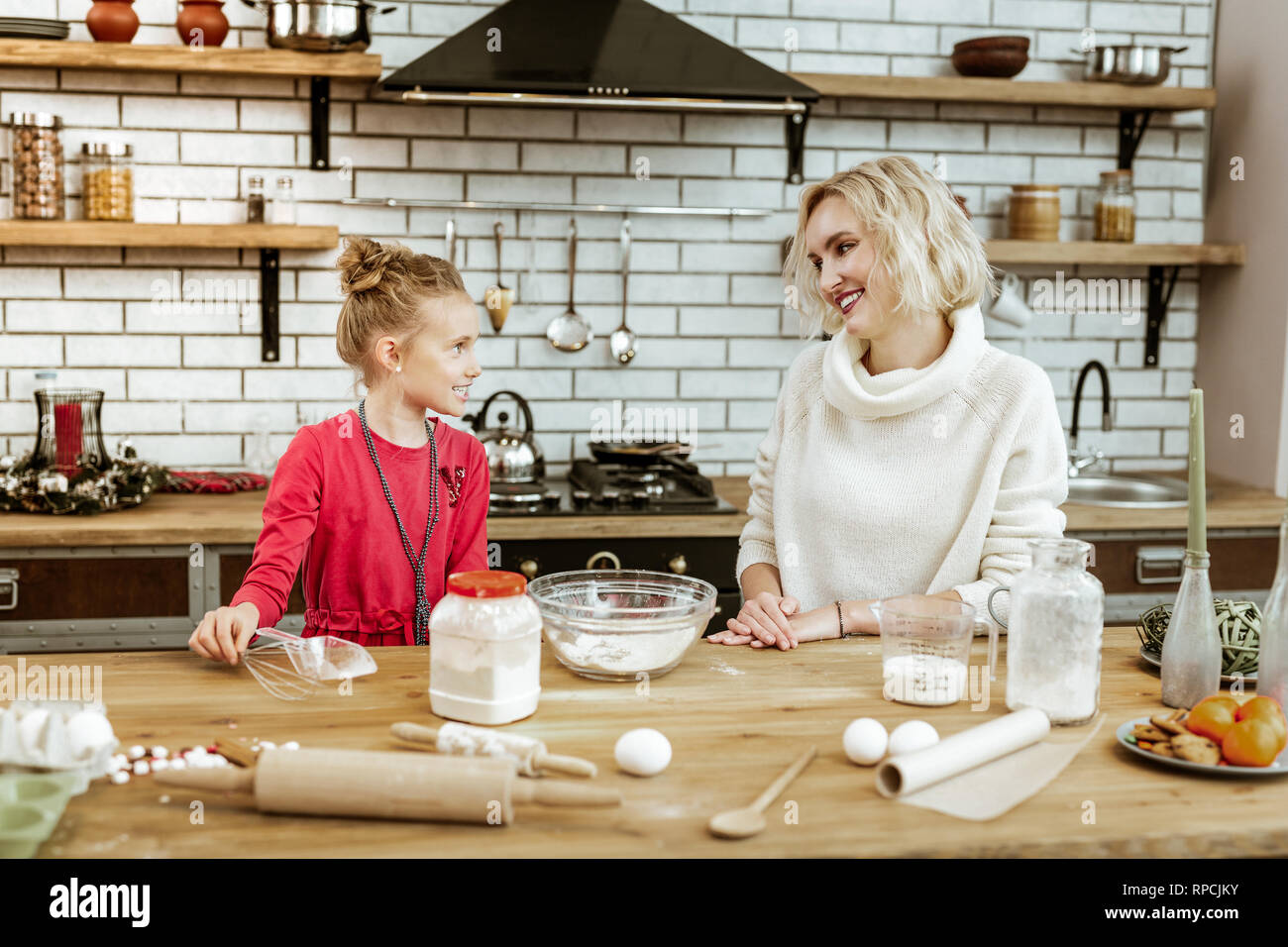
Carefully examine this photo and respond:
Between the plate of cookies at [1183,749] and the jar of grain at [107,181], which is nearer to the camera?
the plate of cookies at [1183,749]

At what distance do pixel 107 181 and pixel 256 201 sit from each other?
383 mm

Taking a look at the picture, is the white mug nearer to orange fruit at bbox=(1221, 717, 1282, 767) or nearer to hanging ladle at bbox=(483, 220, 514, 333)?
hanging ladle at bbox=(483, 220, 514, 333)

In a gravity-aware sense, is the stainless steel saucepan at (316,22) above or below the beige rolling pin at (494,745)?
above

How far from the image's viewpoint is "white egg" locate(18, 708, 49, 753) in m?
1.24

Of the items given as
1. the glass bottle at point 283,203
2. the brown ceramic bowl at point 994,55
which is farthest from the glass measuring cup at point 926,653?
the brown ceramic bowl at point 994,55

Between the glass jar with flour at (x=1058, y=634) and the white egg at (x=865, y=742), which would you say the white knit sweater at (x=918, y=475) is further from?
the white egg at (x=865, y=742)

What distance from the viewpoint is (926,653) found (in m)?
1.59

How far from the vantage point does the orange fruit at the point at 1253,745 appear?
1.32m

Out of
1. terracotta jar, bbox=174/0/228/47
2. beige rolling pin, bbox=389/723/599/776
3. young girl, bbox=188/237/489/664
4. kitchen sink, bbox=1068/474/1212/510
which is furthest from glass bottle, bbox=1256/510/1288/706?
terracotta jar, bbox=174/0/228/47

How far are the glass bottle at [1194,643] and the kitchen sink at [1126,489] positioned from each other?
7.00 ft

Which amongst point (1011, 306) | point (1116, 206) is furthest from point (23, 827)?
point (1116, 206)

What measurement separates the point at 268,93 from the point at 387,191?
16.4 inches
